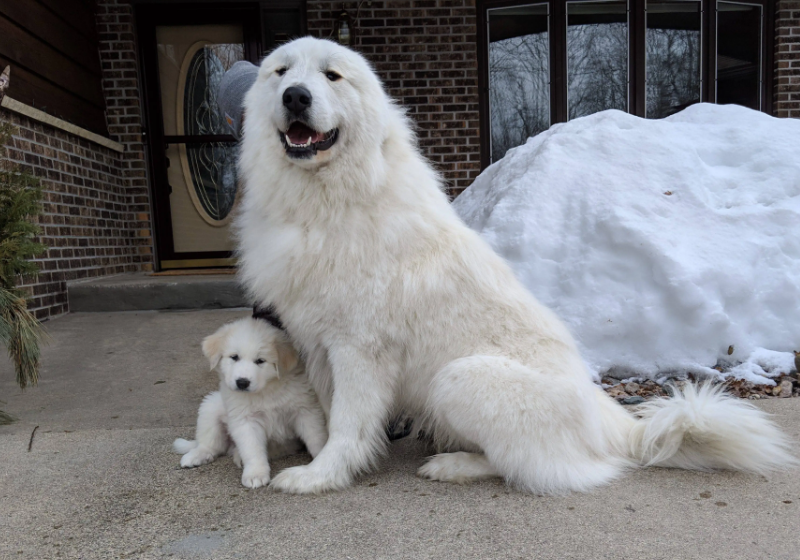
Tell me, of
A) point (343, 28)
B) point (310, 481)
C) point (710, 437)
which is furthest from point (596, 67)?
point (310, 481)

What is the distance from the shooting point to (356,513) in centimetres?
196

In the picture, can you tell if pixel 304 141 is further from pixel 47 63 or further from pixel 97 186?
pixel 97 186

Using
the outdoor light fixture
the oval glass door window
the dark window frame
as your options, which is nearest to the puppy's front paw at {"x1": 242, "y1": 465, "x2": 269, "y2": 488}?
the oval glass door window

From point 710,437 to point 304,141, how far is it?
201 centimetres

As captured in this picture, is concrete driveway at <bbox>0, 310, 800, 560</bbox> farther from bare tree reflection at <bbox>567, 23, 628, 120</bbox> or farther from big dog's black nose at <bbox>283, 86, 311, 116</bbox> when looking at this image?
bare tree reflection at <bbox>567, 23, 628, 120</bbox>

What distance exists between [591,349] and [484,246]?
1713 mm

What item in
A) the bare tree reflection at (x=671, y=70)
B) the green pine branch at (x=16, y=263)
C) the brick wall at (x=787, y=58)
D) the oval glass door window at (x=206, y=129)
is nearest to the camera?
the green pine branch at (x=16, y=263)

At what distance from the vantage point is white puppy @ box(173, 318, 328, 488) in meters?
2.27

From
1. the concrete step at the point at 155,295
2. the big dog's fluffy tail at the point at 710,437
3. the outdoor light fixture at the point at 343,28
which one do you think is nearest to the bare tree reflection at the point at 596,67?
the outdoor light fixture at the point at 343,28

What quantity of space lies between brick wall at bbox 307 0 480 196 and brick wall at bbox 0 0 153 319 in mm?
2443

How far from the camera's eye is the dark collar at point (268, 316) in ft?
8.13

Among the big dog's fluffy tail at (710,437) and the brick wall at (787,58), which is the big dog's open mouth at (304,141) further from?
the brick wall at (787,58)

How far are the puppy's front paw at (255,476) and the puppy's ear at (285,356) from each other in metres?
0.40

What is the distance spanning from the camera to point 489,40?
7.15 metres
